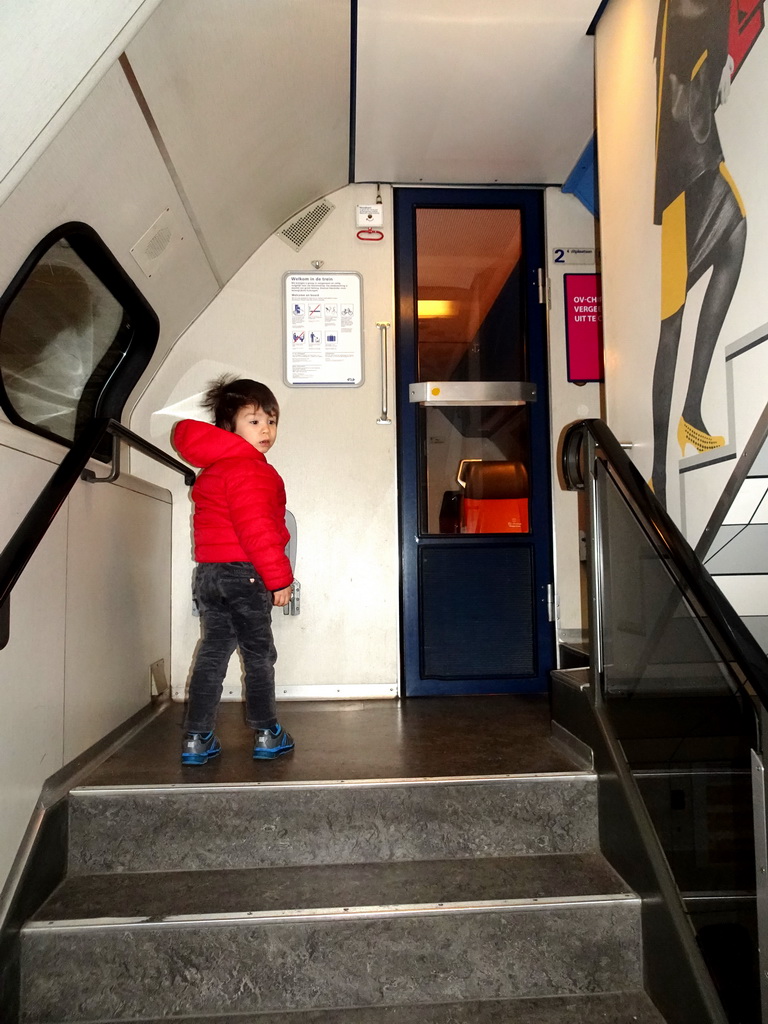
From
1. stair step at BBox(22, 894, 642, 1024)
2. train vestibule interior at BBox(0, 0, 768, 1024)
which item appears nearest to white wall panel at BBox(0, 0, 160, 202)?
train vestibule interior at BBox(0, 0, 768, 1024)

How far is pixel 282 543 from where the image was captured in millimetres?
2168

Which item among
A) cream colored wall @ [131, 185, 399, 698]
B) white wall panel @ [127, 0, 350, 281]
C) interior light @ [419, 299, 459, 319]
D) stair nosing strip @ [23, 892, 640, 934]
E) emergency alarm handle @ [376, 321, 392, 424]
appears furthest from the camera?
interior light @ [419, 299, 459, 319]

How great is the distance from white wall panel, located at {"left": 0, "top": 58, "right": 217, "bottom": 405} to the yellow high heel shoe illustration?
1.78m

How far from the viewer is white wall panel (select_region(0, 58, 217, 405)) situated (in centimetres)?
167

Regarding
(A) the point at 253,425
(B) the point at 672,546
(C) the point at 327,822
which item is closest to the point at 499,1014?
(C) the point at 327,822

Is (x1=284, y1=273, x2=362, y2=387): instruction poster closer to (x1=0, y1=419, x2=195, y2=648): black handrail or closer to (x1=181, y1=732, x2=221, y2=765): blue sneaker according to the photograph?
(x1=0, y1=419, x2=195, y2=648): black handrail

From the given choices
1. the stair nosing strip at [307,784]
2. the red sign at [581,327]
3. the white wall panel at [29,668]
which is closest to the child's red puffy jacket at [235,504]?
the white wall panel at [29,668]

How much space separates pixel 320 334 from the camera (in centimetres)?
328

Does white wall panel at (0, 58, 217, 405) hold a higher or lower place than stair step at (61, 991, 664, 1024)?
higher

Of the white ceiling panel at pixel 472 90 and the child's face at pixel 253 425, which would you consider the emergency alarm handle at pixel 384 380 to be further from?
the child's face at pixel 253 425

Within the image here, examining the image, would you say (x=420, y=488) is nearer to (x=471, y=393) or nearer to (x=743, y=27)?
(x=471, y=393)

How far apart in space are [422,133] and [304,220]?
70 cm

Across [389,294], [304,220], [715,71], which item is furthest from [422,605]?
[715,71]

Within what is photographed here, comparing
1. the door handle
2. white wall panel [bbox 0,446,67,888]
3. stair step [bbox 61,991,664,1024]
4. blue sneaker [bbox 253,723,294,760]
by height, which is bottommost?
stair step [bbox 61,991,664,1024]
